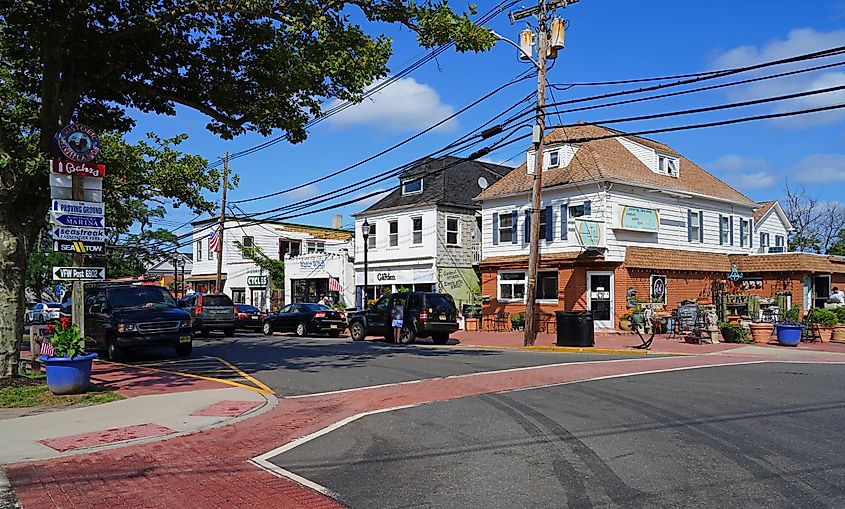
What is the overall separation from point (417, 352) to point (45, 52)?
11.9 metres

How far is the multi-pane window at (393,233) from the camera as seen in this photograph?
39438 mm

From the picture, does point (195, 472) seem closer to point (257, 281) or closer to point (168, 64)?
point (168, 64)

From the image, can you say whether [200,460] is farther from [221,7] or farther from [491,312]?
[491,312]

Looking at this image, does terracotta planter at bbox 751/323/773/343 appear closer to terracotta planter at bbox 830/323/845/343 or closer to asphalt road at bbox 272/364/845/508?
terracotta planter at bbox 830/323/845/343

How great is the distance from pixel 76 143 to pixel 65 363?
3597 millimetres

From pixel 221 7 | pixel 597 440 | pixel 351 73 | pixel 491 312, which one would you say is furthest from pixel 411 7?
pixel 491 312

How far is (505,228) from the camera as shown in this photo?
109 feet

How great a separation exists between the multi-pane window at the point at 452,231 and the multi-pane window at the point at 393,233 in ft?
10.3

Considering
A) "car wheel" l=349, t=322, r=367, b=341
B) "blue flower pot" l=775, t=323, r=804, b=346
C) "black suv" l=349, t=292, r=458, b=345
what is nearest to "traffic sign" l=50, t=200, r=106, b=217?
"black suv" l=349, t=292, r=458, b=345

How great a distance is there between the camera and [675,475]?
21.9 ft

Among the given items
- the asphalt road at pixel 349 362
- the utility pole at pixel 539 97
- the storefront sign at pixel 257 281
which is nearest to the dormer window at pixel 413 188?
the storefront sign at pixel 257 281

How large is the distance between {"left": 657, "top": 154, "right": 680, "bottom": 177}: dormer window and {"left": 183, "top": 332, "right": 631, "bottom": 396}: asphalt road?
15.3 meters

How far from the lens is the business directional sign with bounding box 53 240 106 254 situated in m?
11.6

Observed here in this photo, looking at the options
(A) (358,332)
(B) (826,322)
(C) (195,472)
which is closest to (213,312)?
(A) (358,332)
